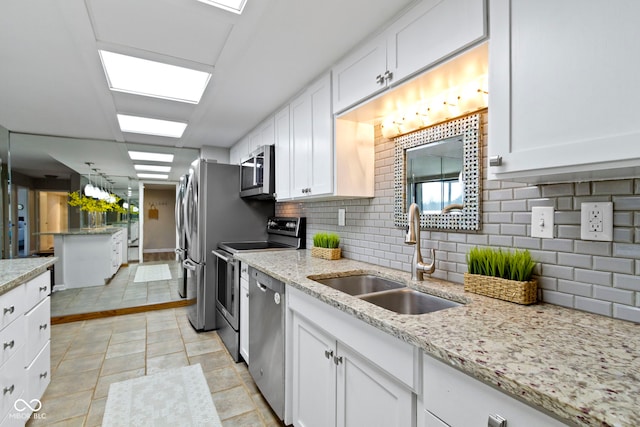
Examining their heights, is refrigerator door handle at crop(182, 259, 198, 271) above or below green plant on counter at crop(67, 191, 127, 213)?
below

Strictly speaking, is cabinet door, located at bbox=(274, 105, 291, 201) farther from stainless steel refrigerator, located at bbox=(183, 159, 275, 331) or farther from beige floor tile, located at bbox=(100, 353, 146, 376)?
beige floor tile, located at bbox=(100, 353, 146, 376)

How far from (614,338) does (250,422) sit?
181cm

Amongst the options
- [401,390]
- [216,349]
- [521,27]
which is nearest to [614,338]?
[401,390]

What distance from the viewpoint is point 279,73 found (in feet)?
7.12

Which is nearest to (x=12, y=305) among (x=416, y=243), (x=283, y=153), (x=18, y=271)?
(x=18, y=271)

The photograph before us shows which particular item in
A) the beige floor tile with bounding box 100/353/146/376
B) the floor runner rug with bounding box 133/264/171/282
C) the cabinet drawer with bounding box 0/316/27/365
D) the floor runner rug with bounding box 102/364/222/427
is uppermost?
the cabinet drawer with bounding box 0/316/27/365

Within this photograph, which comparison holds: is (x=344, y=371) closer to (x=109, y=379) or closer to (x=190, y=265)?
(x=109, y=379)

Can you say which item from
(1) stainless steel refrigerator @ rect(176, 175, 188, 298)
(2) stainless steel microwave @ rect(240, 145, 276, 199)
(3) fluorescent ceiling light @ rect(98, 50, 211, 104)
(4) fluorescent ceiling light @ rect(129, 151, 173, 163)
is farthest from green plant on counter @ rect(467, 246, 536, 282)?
(4) fluorescent ceiling light @ rect(129, 151, 173, 163)

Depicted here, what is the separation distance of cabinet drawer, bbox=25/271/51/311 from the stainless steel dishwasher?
129 centimetres

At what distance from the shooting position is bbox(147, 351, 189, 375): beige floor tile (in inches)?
96.7

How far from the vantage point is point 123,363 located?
255cm

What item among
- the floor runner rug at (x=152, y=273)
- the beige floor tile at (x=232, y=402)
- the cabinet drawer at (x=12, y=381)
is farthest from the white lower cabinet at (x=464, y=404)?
the floor runner rug at (x=152, y=273)

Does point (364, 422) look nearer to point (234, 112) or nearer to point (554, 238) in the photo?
point (554, 238)

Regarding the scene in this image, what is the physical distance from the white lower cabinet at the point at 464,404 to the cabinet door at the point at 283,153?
1.97m
